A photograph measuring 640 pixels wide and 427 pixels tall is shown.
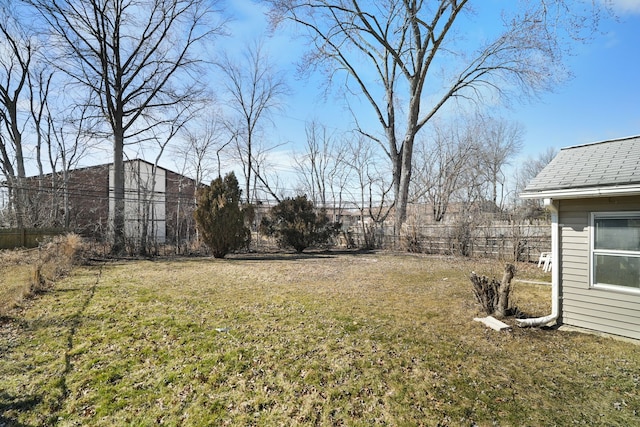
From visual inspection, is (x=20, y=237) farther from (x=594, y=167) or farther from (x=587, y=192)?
(x=594, y=167)

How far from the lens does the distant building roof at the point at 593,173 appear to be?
3.95m

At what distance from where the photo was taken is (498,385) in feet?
9.55

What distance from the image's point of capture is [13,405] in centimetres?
259

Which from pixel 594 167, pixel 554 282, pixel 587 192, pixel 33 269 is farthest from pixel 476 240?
pixel 33 269

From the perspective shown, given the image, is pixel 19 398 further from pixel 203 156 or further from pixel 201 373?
pixel 203 156

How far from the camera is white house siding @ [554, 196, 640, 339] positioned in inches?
158

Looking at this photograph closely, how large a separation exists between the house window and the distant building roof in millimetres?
436

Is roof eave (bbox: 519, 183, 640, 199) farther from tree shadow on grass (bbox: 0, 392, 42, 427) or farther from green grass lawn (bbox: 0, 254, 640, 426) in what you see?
tree shadow on grass (bbox: 0, 392, 42, 427)

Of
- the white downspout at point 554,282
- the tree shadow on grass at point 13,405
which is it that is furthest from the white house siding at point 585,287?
the tree shadow on grass at point 13,405

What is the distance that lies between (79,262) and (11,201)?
19.6ft

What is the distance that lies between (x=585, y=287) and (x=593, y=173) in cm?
158

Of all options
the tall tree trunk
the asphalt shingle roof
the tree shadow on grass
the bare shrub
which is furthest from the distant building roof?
the tall tree trunk

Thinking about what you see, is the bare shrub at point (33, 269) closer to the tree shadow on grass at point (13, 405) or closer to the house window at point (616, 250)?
the tree shadow on grass at point (13, 405)

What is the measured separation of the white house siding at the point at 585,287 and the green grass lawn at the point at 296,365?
341 millimetres
